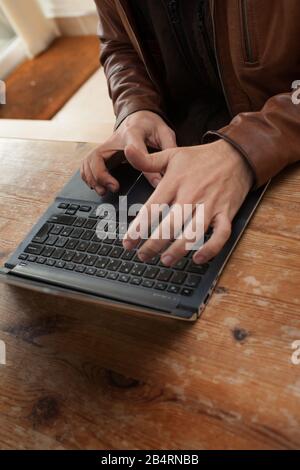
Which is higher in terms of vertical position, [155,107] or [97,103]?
[155,107]

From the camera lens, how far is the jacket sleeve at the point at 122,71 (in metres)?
0.98

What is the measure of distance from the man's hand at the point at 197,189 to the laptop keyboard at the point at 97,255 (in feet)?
0.09

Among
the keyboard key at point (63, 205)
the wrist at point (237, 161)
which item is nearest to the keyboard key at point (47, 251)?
the keyboard key at point (63, 205)

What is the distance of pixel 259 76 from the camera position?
2.73ft

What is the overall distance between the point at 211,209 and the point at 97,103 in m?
1.45

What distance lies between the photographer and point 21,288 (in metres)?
0.80

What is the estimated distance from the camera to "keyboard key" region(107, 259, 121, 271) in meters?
0.71

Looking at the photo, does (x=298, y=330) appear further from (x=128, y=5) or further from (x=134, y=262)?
(x=128, y=5)

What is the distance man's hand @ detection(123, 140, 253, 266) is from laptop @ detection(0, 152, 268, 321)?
1.1 inches

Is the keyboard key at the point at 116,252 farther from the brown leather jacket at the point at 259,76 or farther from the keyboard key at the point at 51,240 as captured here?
the brown leather jacket at the point at 259,76

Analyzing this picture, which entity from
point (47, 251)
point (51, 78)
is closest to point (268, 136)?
point (47, 251)
